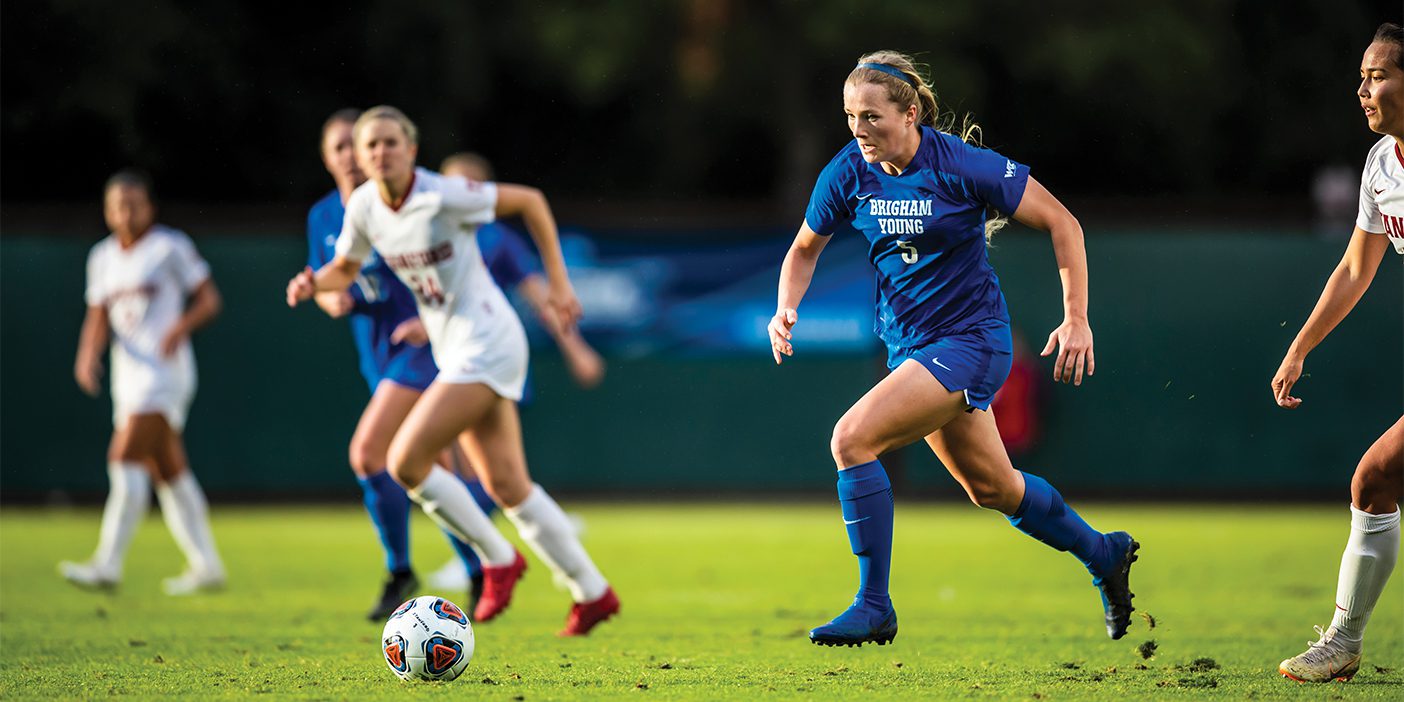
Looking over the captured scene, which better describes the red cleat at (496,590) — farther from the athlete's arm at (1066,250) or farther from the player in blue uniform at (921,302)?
the athlete's arm at (1066,250)

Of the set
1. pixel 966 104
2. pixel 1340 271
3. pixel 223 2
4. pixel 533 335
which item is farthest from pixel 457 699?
pixel 966 104

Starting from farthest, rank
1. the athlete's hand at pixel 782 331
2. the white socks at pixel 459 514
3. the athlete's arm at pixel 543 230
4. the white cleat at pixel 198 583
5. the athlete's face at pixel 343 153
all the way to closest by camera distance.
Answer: the white cleat at pixel 198 583
the athlete's face at pixel 343 153
the white socks at pixel 459 514
the athlete's arm at pixel 543 230
the athlete's hand at pixel 782 331

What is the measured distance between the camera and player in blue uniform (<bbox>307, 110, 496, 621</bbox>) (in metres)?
8.29

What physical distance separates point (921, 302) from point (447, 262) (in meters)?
2.35

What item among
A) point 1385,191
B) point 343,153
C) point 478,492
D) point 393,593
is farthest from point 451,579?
point 1385,191

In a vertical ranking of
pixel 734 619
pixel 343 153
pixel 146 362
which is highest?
pixel 343 153

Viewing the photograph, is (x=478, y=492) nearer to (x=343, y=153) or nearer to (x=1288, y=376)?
(x=343, y=153)

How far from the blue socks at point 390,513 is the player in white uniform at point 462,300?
0.63m

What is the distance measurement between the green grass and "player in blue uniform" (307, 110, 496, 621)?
0.37 metres

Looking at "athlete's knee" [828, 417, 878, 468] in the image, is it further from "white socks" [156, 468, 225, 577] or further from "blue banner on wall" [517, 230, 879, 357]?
"blue banner on wall" [517, 230, 879, 357]

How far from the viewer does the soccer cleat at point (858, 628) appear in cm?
595

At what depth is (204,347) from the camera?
16141 millimetres

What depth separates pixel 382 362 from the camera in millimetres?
8680

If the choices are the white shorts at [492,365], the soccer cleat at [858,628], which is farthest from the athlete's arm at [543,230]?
the soccer cleat at [858,628]
